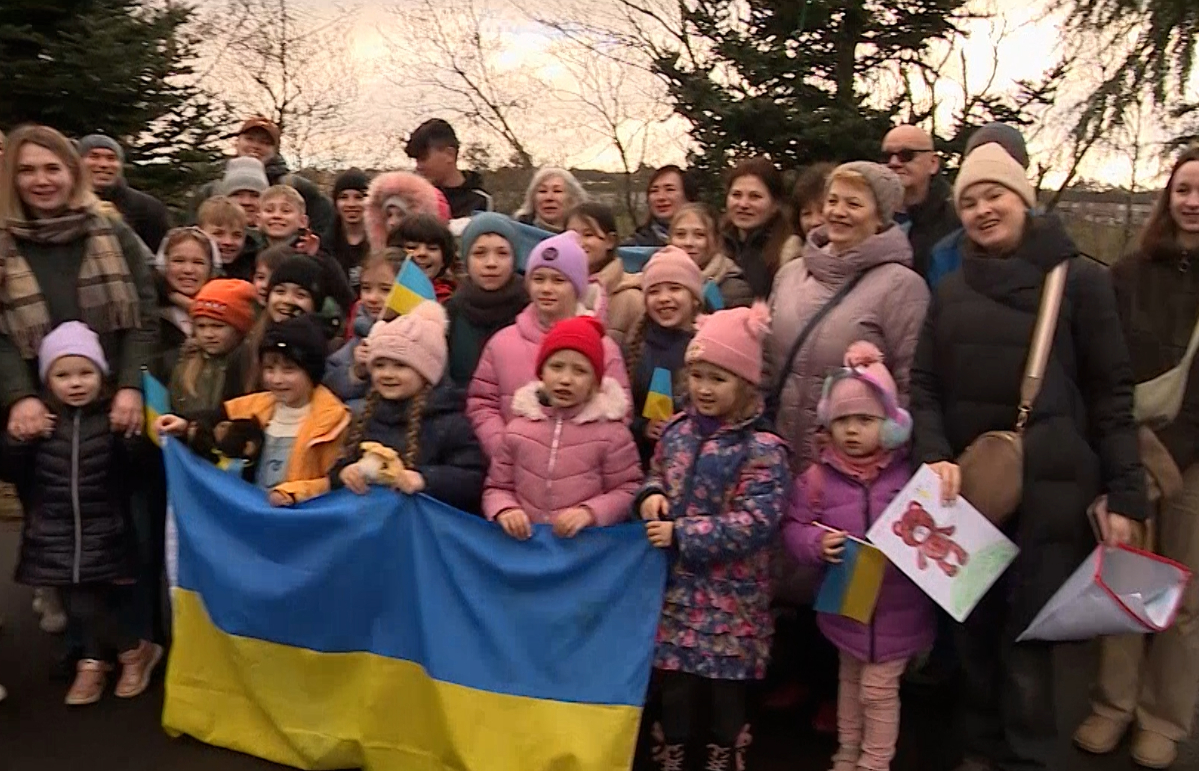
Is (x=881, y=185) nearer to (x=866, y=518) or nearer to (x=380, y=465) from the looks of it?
(x=866, y=518)

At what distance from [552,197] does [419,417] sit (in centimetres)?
214

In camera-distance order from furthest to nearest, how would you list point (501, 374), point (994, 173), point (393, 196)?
point (393, 196) → point (501, 374) → point (994, 173)

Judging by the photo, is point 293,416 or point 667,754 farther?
point 293,416

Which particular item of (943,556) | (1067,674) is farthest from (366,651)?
(1067,674)

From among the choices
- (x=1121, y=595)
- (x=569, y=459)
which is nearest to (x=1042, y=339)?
(x=1121, y=595)

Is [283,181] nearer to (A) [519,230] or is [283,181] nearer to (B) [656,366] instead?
(A) [519,230]

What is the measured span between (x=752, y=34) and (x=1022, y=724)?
7.49 m

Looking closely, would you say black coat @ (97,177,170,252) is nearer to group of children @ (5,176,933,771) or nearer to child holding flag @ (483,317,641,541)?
group of children @ (5,176,933,771)

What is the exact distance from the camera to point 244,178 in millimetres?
6164

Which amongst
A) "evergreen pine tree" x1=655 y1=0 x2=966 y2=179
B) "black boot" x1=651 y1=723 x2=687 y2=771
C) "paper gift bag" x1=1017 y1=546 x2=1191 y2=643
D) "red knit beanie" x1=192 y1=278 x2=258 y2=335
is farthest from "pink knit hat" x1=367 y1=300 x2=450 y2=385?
"evergreen pine tree" x1=655 y1=0 x2=966 y2=179

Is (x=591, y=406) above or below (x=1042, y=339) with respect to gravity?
below

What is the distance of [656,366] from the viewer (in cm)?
414

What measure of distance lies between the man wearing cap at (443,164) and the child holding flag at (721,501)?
315 cm

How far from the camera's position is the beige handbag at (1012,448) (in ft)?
10.9
